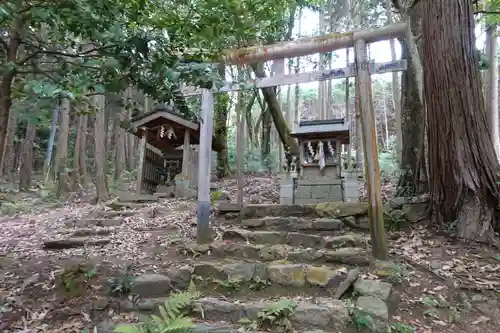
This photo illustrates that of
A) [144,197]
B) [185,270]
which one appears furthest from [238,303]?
[144,197]

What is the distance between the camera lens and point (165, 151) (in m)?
11.8

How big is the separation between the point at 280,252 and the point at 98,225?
4103mm

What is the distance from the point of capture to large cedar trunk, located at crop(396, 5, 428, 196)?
634 centimetres

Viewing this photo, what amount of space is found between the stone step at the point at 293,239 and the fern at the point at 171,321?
6.89 feet

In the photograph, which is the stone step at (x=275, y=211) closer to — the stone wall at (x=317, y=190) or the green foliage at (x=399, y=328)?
the stone wall at (x=317, y=190)

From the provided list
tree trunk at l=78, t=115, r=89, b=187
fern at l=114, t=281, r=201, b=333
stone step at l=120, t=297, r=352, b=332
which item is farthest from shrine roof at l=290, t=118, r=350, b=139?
tree trunk at l=78, t=115, r=89, b=187

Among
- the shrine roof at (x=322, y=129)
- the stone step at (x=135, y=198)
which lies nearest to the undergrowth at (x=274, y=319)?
the shrine roof at (x=322, y=129)

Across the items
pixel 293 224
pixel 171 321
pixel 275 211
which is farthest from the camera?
pixel 275 211

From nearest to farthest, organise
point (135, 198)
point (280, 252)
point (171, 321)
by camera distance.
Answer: point (171, 321) < point (280, 252) < point (135, 198)

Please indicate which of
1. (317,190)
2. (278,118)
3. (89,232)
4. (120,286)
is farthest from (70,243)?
(278,118)

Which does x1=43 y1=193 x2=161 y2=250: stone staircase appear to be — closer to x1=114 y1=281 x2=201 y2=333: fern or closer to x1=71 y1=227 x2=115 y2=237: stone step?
x1=71 y1=227 x2=115 y2=237: stone step

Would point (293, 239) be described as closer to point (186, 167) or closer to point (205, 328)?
point (205, 328)

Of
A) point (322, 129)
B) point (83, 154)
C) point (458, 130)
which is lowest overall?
point (458, 130)

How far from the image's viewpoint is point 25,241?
237 inches
